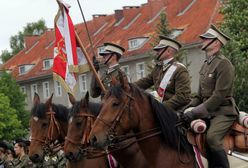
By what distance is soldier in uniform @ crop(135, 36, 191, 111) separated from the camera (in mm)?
10305

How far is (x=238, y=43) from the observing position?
3809 centimetres

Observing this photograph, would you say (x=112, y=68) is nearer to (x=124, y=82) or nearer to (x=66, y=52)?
(x=66, y=52)

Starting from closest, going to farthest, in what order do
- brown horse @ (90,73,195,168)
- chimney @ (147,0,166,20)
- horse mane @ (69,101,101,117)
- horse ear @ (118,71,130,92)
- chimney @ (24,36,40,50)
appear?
brown horse @ (90,73,195,168) → horse ear @ (118,71,130,92) → horse mane @ (69,101,101,117) → chimney @ (147,0,166,20) → chimney @ (24,36,40,50)

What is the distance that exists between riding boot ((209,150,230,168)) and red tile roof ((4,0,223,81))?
44.5 m

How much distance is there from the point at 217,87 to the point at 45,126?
4.10 meters

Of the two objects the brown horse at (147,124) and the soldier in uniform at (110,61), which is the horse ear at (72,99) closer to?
the soldier in uniform at (110,61)

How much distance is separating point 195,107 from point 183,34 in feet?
157

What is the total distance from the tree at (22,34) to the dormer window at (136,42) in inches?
1372

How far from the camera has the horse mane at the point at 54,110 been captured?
1282 centimetres

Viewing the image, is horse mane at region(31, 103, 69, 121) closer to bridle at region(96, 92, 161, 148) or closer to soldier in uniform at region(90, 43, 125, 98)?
soldier in uniform at region(90, 43, 125, 98)

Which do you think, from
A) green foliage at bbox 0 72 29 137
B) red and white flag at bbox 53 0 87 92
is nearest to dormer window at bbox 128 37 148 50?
green foliage at bbox 0 72 29 137

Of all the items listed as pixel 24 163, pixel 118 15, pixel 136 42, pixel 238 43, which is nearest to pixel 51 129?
pixel 24 163

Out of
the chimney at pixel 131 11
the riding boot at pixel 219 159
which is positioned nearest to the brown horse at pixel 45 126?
the riding boot at pixel 219 159

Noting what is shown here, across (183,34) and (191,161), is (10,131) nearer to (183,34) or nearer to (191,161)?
(183,34)
